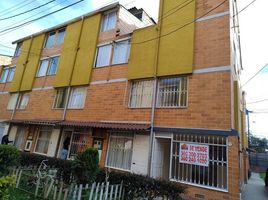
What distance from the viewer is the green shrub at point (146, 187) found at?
673 centimetres

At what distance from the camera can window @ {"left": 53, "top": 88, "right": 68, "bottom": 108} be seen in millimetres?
16217

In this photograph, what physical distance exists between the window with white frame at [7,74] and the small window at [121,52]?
46.9ft

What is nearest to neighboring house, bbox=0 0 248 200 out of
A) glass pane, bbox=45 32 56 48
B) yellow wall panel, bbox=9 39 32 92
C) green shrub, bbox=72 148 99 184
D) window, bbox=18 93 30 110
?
window, bbox=18 93 30 110

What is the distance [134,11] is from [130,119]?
35.1 ft

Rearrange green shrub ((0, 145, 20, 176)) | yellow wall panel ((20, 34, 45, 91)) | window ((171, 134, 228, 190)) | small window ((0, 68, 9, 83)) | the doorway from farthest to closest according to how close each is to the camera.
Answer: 1. small window ((0, 68, 9, 83))
2. yellow wall panel ((20, 34, 45, 91))
3. the doorway
4. window ((171, 134, 228, 190))
5. green shrub ((0, 145, 20, 176))

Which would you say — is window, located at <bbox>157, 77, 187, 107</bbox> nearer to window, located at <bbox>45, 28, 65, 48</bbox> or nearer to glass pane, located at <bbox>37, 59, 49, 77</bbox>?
window, located at <bbox>45, 28, 65, 48</bbox>

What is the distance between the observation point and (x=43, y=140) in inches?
651

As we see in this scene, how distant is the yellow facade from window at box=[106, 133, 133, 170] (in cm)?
342

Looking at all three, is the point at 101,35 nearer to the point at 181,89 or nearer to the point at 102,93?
the point at 102,93

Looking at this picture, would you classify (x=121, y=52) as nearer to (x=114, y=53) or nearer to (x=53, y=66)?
(x=114, y=53)

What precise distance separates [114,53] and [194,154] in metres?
8.21

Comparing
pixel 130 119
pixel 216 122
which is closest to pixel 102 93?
pixel 130 119

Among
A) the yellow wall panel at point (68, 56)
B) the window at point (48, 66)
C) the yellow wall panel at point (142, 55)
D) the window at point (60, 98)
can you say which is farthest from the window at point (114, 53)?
the window at point (48, 66)

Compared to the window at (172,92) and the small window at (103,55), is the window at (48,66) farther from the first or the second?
the window at (172,92)
